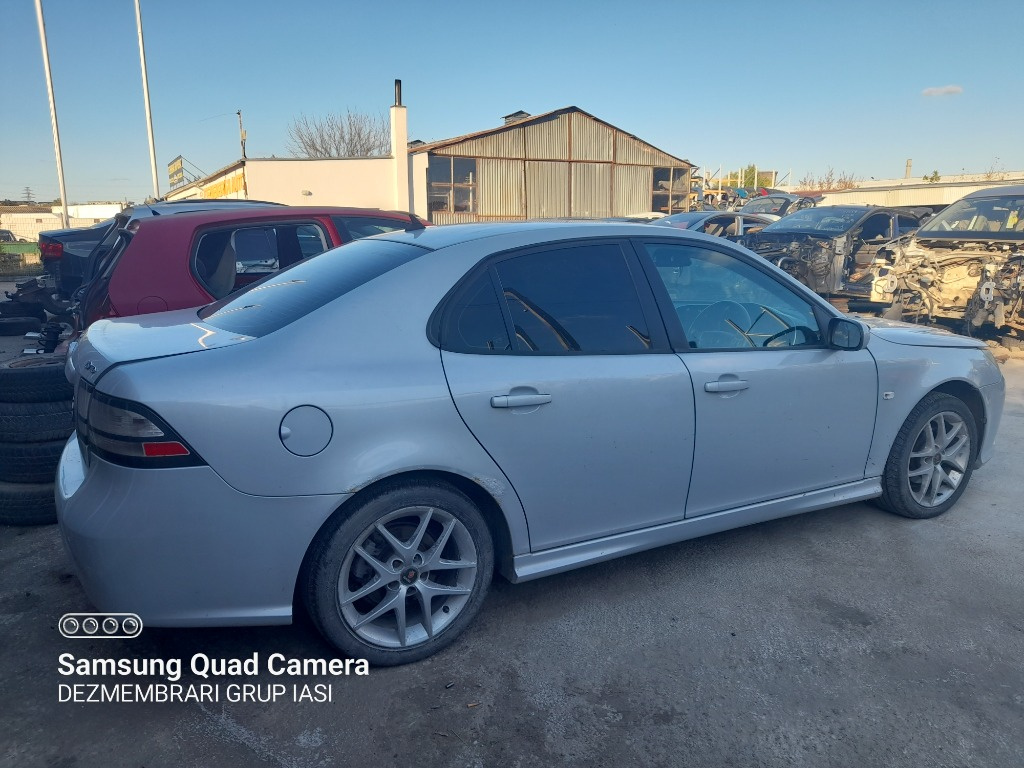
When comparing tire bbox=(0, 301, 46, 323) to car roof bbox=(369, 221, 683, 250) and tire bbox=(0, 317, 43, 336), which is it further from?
car roof bbox=(369, 221, 683, 250)

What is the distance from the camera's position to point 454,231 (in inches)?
129

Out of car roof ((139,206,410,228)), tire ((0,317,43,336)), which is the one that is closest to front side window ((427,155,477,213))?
tire ((0,317,43,336))

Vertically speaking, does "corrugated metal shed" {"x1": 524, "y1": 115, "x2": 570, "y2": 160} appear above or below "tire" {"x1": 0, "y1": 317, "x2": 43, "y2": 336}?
above

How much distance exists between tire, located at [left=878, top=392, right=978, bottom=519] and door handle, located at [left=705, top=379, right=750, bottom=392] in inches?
48.8

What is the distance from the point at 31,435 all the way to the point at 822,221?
11757 millimetres

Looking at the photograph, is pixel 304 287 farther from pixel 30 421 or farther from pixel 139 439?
pixel 30 421

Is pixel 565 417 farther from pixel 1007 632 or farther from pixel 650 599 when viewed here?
pixel 1007 632

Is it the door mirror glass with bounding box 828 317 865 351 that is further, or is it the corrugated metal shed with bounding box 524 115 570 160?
the corrugated metal shed with bounding box 524 115 570 160

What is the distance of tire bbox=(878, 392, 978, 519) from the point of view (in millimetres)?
4012

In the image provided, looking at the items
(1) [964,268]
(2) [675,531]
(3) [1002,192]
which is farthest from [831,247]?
(2) [675,531]

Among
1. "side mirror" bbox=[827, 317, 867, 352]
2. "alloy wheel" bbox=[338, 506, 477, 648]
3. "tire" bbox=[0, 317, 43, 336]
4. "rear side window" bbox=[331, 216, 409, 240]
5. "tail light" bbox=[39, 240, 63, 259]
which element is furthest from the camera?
"tail light" bbox=[39, 240, 63, 259]

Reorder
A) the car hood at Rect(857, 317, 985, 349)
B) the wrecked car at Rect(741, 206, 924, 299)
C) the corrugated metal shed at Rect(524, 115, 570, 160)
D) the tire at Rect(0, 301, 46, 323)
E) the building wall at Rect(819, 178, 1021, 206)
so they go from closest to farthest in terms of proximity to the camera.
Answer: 1. the car hood at Rect(857, 317, 985, 349)
2. the tire at Rect(0, 301, 46, 323)
3. the wrecked car at Rect(741, 206, 924, 299)
4. the building wall at Rect(819, 178, 1021, 206)
5. the corrugated metal shed at Rect(524, 115, 570, 160)

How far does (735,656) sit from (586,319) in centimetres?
145

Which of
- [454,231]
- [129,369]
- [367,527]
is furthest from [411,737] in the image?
[454,231]
